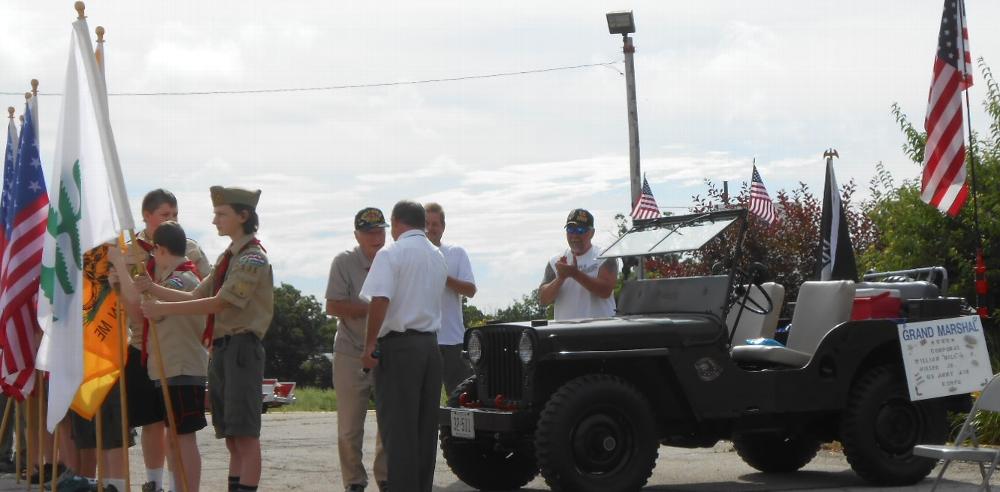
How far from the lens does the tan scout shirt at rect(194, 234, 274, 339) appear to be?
24.7ft

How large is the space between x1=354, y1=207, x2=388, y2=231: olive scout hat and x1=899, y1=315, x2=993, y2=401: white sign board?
146 inches

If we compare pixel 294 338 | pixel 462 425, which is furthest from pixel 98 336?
pixel 294 338

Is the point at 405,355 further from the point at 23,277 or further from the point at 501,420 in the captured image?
the point at 23,277

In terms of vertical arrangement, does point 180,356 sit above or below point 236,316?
below

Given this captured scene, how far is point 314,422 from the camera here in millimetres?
15812

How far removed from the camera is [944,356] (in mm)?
9828

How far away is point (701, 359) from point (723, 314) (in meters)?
0.43

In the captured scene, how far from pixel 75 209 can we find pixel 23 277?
144 centimetres

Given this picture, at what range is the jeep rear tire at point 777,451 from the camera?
10.5 metres

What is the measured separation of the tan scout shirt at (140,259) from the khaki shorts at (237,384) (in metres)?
0.57

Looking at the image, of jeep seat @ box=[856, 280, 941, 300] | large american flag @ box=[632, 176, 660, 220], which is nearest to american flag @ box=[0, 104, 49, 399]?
jeep seat @ box=[856, 280, 941, 300]

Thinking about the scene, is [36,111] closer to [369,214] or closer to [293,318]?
[369,214]

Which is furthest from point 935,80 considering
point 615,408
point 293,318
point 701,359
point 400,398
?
point 293,318

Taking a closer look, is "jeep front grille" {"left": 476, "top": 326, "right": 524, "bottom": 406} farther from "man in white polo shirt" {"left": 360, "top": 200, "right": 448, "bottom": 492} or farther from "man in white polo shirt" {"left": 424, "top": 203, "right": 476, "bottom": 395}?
"man in white polo shirt" {"left": 360, "top": 200, "right": 448, "bottom": 492}
